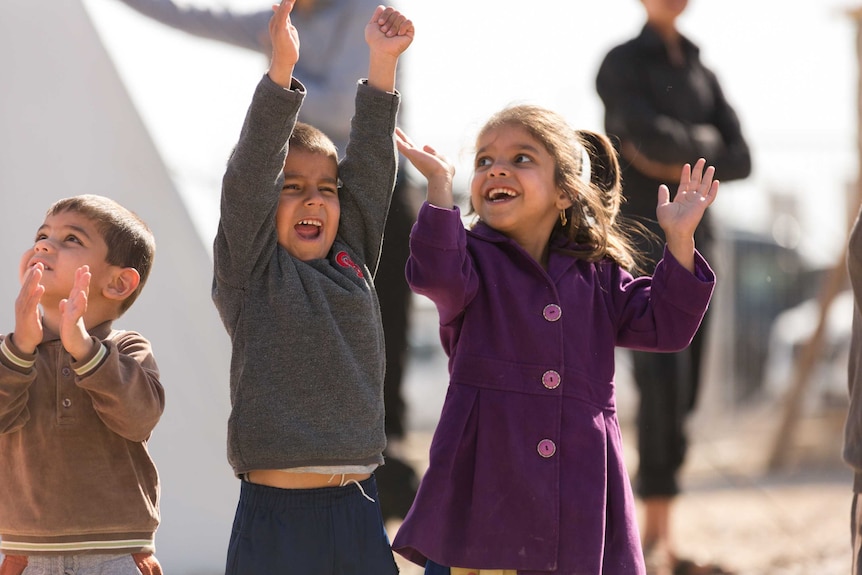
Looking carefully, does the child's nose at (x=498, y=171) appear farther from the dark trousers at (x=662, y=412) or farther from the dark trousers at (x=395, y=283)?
the dark trousers at (x=662, y=412)

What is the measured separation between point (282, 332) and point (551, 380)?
49cm

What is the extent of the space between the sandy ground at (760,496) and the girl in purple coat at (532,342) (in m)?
1.10

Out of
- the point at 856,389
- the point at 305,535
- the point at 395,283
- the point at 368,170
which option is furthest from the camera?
the point at 395,283

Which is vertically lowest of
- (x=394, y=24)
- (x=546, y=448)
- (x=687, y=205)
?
(x=546, y=448)

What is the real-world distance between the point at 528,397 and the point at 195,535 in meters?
1.16

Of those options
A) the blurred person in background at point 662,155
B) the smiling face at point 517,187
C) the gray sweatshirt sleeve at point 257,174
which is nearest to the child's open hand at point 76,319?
the gray sweatshirt sleeve at point 257,174

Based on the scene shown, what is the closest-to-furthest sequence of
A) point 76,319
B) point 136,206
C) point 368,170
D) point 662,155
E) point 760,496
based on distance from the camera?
point 76,319 → point 368,170 → point 136,206 → point 662,155 → point 760,496

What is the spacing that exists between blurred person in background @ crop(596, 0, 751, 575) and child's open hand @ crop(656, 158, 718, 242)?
0.98 metres

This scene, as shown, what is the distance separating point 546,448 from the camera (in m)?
2.13

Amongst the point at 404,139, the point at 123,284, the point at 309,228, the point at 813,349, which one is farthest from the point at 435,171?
the point at 813,349

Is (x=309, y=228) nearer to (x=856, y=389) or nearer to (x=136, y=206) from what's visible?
(x=136, y=206)

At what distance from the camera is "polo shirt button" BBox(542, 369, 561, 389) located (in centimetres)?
215

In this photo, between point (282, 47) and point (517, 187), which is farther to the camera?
point (517, 187)

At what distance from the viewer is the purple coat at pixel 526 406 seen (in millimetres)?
2094
